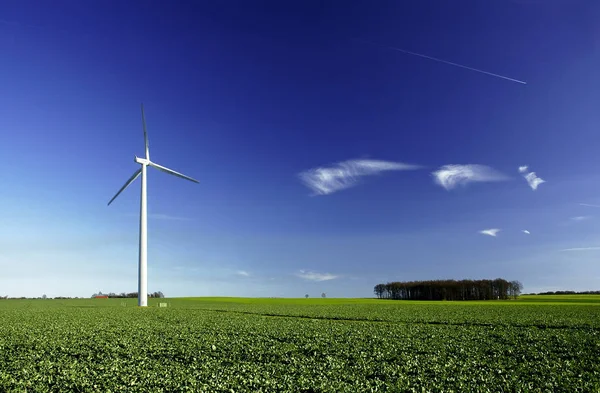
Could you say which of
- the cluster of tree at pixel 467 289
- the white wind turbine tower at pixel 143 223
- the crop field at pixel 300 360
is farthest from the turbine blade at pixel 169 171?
the cluster of tree at pixel 467 289

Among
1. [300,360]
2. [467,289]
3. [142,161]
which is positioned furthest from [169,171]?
[467,289]

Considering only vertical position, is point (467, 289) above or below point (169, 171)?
below

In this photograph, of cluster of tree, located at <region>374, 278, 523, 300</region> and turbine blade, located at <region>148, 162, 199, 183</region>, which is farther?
cluster of tree, located at <region>374, 278, 523, 300</region>

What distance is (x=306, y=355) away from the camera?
25500 millimetres

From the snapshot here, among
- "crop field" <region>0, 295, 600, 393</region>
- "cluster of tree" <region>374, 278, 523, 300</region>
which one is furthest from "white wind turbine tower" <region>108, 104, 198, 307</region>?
"cluster of tree" <region>374, 278, 523, 300</region>

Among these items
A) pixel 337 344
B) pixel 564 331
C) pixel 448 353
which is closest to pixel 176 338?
pixel 337 344

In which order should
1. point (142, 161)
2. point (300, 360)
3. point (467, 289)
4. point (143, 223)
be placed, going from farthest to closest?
point (467, 289)
point (142, 161)
point (143, 223)
point (300, 360)

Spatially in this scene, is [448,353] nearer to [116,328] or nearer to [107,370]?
[107,370]

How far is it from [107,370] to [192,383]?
5.79 meters

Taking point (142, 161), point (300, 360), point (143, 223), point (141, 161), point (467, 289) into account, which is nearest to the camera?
point (300, 360)

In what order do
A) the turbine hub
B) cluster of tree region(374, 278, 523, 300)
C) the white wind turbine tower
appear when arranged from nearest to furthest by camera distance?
the white wind turbine tower → the turbine hub → cluster of tree region(374, 278, 523, 300)

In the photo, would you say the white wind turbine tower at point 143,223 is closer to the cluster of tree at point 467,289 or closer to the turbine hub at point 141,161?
the turbine hub at point 141,161

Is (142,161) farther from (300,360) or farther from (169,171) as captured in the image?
(300,360)

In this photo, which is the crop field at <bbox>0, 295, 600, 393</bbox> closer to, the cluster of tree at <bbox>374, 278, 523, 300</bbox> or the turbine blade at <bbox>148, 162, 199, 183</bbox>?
the turbine blade at <bbox>148, 162, 199, 183</bbox>
